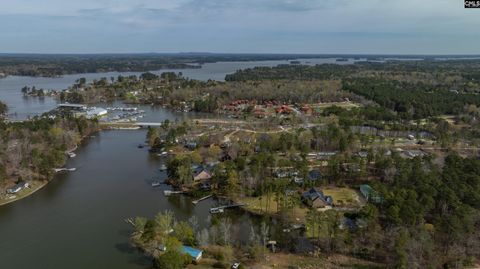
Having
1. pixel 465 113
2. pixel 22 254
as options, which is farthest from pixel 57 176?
pixel 465 113

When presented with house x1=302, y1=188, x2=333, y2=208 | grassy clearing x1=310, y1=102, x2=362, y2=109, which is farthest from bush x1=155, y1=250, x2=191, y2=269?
grassy clearing x1=310, y1=102, x2=362, y2=109

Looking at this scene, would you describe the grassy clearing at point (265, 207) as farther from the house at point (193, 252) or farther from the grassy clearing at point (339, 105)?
the grassy clearing at point (339, 105)

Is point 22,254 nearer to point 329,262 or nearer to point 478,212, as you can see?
point 329,262

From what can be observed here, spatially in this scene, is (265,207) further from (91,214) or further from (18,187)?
(18,187)

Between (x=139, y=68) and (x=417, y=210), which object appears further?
(x=139, y=68)

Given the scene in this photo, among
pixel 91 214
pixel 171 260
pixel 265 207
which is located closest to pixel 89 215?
pixel 91 214
